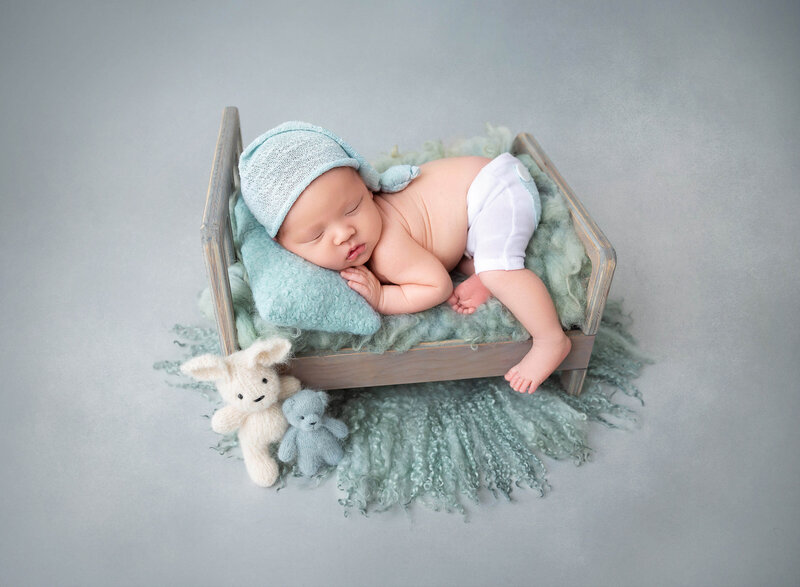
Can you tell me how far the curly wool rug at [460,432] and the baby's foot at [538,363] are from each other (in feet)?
0.39

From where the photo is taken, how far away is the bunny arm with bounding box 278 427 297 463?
5.60 ft

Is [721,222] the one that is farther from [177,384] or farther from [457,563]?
[177,384]

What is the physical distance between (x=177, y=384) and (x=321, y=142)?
0.81 metres

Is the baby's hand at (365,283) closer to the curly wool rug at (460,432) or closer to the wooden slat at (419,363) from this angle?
the wooden slat at (419,363)

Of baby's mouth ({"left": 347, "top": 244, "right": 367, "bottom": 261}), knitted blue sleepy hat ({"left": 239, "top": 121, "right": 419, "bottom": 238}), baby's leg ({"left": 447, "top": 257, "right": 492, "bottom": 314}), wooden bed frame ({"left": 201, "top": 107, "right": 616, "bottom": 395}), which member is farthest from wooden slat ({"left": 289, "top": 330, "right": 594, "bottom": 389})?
knitted blue sleepy hat ({"left": 239, "top": 121, "right": 419, "bottom": 238})

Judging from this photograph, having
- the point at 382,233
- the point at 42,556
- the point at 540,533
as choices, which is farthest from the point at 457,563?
the point at 42,556

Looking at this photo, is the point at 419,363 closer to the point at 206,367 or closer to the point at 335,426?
the point at 335,426

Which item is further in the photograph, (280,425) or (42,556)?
(280,425)

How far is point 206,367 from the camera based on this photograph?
1610 millimetres

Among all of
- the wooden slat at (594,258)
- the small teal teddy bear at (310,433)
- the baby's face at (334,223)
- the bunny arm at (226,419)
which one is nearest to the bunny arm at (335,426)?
the small teal teddy bear at (310,433)

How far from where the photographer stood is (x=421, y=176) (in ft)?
6.43

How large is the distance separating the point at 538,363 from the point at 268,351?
64 cm

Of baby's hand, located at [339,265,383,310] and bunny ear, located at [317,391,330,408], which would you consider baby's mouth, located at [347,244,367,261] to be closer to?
baby's hand, located at [339,265,383,310]

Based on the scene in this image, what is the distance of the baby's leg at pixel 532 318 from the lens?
5.75 ft
